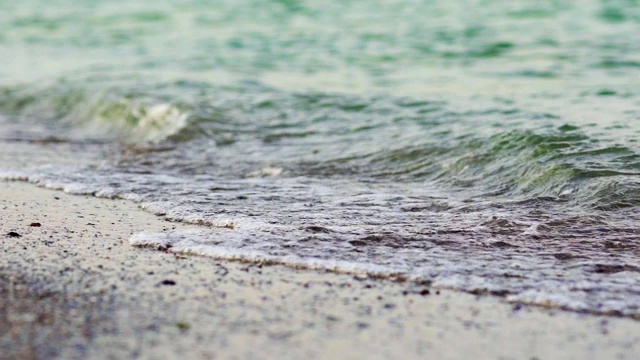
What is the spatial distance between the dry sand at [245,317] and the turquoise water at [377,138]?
0.20m

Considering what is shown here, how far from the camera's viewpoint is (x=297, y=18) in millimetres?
14984

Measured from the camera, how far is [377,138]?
6.94m

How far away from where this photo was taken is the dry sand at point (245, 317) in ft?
9.14

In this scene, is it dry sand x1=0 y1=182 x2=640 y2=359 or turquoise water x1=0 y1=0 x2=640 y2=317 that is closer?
dry sand x1=0 y1=182 x2=640 y2=359

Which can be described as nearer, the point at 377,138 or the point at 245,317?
the point at 245,317

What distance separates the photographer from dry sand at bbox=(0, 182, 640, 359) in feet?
9.14

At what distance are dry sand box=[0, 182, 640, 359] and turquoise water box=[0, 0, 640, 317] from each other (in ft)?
0.65

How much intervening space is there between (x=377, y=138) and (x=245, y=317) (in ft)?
13.1

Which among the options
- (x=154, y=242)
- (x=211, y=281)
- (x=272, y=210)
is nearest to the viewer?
(x=211, y=281)

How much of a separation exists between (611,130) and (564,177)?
1113 millimetres

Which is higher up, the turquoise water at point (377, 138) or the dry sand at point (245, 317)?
the dry sand at point (245, 317)

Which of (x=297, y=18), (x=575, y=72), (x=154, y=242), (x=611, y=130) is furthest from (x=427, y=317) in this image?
(x=297, y=18)

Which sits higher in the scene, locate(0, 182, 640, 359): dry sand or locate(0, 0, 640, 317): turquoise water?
locate(0, 182, 640, 359): dry sand

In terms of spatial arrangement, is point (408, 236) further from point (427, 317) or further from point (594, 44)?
point (594, 44)
